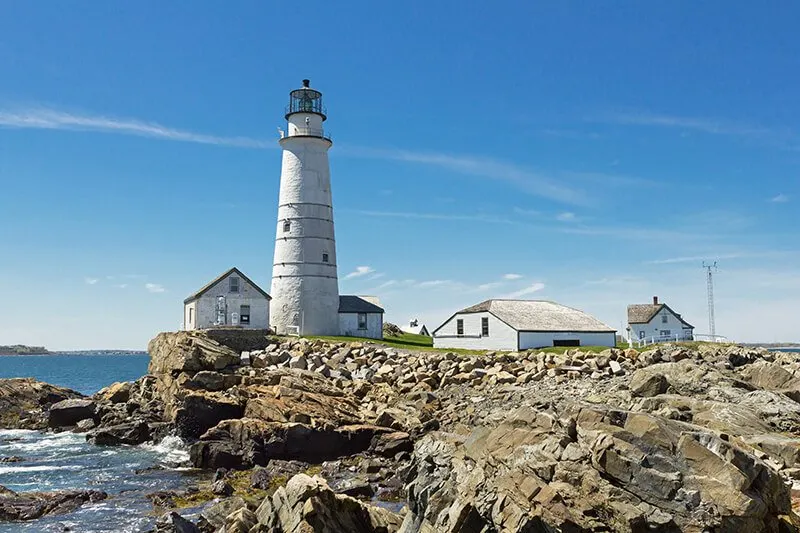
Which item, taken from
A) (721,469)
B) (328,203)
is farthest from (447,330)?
(721,469)

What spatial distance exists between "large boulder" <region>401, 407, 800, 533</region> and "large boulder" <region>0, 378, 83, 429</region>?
1093 inches

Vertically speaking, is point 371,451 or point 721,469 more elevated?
point 721,469

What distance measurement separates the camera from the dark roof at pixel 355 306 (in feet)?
166

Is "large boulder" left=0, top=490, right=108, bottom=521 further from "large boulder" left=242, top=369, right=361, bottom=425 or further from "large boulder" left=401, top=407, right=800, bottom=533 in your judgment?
"large boulder" left=401, top=407, right=800, bottom=533

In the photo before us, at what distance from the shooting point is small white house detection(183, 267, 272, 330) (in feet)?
152

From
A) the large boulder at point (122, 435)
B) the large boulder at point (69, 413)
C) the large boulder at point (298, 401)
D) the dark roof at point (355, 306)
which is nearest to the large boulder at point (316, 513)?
the large boulder at point (298, 401)

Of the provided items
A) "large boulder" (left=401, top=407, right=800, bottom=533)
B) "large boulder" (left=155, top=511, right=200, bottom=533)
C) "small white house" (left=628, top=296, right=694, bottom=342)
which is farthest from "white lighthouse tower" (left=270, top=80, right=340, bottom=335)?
"large boulder" (left=401, top=407, right=800, bottom=533)

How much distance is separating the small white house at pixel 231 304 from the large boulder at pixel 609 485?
120 feet

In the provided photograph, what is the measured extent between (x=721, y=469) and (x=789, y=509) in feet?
5.34

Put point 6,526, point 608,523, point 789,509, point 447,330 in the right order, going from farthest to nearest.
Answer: point 447,330 → point 6,526 → point 789,509 → point 608,523

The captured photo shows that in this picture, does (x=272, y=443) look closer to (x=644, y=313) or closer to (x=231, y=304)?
(x=231, y=304)

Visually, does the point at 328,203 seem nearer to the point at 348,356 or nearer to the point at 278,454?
the point at 348,356

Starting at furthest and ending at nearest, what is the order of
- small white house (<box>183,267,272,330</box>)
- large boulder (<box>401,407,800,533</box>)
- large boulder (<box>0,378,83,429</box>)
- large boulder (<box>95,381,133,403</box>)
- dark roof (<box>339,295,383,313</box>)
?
dark roof (<box>339,295,383,313</box>), small white house (<box>183,267,272,330</box>), large boulder (<box>95,381,133,403</box>), large boulder (<box>0,378,83,429</box>), large boulder (<box>401,407,800,533</box>)

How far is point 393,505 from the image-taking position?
53.6 feet
